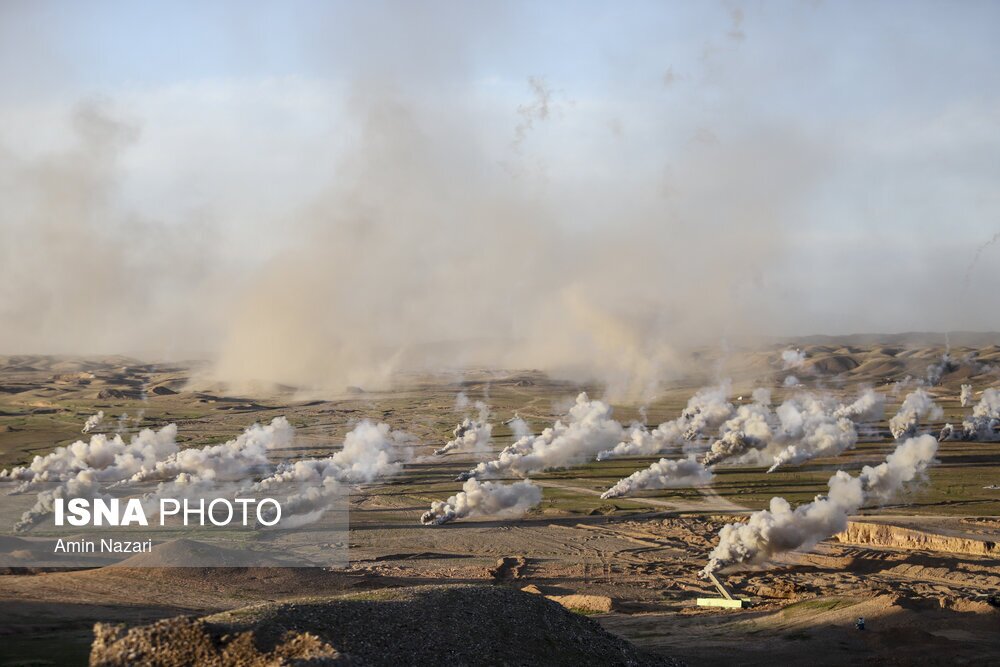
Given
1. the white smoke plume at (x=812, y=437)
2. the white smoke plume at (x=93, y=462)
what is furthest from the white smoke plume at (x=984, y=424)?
the white smoke plume at (x=93, y=462)

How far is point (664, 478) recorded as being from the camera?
149000mm

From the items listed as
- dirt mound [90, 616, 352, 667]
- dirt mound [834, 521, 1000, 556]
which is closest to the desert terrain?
dirt mound [834, 521, 1000, 556]

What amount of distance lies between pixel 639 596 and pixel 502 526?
3774cm

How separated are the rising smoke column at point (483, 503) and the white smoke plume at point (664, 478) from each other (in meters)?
13.0

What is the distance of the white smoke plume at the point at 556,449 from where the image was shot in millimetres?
161613

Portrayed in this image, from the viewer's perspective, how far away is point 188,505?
127375mm

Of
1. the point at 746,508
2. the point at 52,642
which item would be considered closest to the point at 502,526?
the point at 746,508

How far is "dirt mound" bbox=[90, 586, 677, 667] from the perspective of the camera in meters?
42.7

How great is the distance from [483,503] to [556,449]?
4180cm

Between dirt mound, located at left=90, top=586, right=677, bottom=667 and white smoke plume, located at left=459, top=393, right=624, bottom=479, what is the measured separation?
102 metres

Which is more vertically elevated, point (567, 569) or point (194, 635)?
point (194, 635)

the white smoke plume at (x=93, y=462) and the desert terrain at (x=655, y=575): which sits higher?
the white smoke plume at (x=93, y=462)

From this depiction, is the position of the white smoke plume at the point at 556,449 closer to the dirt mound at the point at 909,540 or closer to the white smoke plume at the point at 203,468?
the white smoke plume at the point at 203,468

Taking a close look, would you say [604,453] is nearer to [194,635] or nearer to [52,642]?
[52,642]
